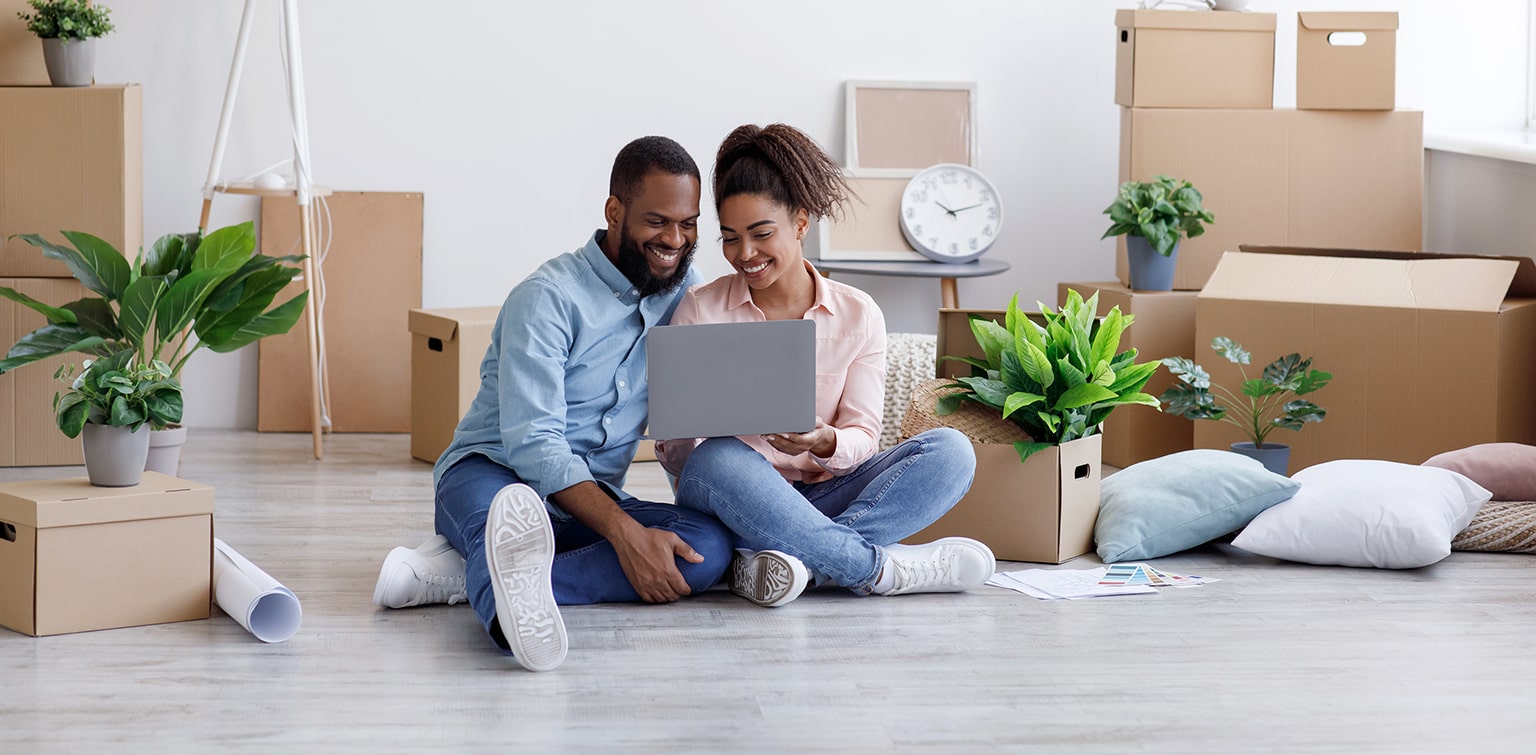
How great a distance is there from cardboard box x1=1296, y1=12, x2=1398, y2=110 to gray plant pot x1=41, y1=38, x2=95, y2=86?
2.92 meters

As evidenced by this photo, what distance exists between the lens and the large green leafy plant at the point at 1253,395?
316cm

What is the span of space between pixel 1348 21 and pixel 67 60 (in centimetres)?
308

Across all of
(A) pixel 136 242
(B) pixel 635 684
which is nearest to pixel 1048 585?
(B) pixel 635 684

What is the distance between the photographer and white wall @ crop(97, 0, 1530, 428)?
392cm

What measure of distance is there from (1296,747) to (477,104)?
2.93m

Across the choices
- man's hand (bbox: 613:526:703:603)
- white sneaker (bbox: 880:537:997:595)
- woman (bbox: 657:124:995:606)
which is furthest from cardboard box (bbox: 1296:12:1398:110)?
man's hand (bbox: 613:526:703:603)

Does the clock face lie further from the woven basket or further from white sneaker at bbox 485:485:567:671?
white sneaker at bbox 485:485:567:671

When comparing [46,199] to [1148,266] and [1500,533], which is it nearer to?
[1148,266]

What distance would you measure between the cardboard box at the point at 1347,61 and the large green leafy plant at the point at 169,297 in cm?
259

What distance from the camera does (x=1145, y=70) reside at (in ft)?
12.4

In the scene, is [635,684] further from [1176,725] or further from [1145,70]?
[1145,70]

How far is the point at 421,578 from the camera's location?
228 cm

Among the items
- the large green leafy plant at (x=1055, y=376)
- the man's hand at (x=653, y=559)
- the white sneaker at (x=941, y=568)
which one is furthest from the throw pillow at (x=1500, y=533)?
the man's hand at (x=653, y=559)

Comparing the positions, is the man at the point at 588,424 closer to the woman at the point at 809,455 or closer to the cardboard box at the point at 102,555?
the woman at the point at 809,455
